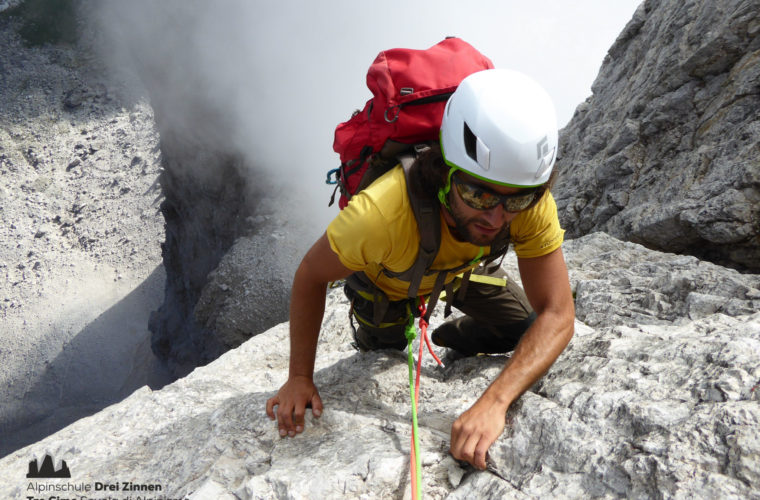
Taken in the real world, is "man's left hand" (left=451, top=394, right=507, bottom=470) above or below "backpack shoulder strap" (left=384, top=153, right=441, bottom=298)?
below

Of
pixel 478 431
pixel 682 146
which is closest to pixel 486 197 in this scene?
pixel 478 431

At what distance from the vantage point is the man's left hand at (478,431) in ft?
8.81

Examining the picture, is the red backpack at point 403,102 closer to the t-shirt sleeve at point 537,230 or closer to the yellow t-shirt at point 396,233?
the yellow t-shirt at point 396,233

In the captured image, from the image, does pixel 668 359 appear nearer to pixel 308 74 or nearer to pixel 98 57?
pixel 308 74

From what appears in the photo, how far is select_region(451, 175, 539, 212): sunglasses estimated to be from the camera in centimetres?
301

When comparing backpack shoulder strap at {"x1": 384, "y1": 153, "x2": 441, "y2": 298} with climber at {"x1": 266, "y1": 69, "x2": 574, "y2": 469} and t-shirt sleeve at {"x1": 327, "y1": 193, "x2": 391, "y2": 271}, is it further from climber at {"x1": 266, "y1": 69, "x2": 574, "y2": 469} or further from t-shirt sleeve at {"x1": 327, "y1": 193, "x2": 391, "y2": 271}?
t-shirt sleeve at {"x1": 327, "y1": 193, "x2": 391, "y2": 271}

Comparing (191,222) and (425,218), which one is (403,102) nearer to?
(425,218)

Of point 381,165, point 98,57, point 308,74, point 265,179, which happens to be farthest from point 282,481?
point 98,57

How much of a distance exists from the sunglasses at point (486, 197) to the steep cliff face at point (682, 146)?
513 cm

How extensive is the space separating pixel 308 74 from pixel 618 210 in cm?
4069

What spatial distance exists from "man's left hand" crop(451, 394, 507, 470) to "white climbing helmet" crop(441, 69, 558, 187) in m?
1.41

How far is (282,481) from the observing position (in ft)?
9.40

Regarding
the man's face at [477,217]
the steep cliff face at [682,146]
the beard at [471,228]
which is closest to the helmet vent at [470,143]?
the man's face at [477,217]

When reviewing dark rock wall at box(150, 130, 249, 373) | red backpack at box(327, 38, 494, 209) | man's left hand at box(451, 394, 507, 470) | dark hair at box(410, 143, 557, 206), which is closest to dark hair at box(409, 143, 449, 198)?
dark hair at box(410, 143, 557, 206)
